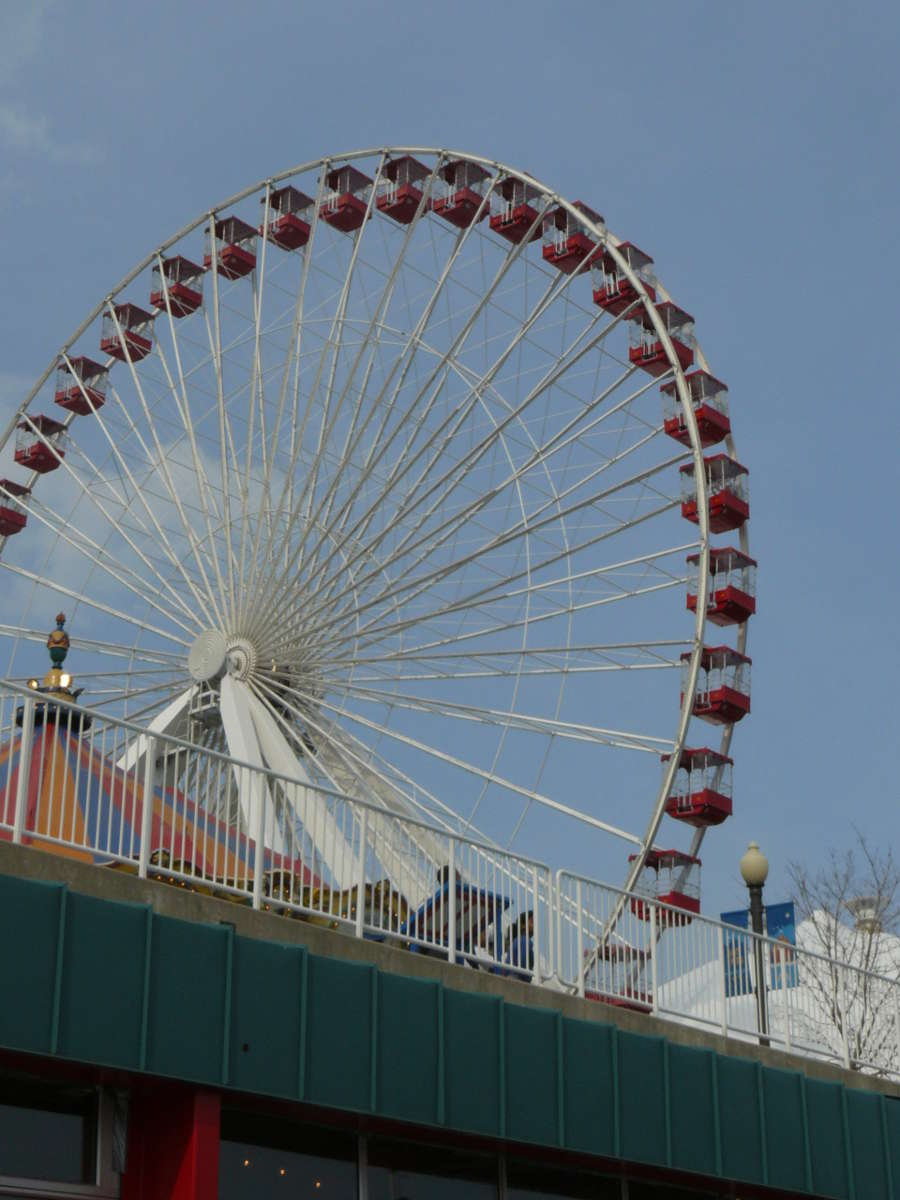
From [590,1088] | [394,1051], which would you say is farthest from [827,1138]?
[394,1051]

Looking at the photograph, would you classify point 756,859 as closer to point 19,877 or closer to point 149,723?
point 19,877

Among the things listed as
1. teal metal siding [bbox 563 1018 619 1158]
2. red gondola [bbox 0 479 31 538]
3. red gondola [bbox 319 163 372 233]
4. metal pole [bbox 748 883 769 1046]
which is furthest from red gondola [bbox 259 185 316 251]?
teal metal siding [bbox 563 1018 619 1158]

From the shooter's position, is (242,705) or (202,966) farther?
(242,705)

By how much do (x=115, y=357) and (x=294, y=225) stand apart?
497 cm

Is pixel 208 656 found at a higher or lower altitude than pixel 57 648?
higher

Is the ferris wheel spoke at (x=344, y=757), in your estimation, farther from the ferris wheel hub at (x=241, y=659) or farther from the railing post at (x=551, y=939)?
the railing post at (x=551, y=939)

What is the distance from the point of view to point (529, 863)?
16078mm

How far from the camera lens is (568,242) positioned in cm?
3272

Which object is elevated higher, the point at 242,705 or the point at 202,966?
the point at 242,705

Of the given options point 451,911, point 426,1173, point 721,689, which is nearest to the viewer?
point 426,1173

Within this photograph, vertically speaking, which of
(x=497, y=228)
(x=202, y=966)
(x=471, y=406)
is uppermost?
(x=497, y=228)

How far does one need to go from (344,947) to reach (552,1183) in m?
3.08

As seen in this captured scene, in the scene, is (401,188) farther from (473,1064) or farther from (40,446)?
(473,1064)

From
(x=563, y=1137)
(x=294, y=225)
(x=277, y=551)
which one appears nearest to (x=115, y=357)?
(x=294, y=225)
